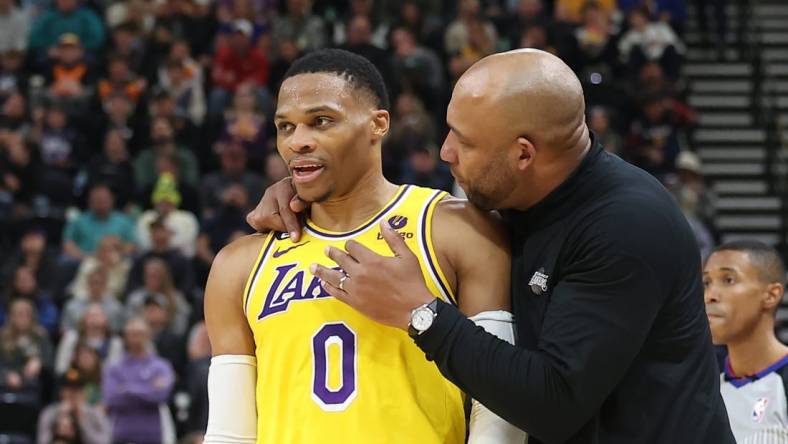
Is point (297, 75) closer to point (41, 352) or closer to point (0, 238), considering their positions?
point (41, 352)

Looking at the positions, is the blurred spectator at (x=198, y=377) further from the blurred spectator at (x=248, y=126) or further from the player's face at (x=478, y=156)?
the player's face at (x=478, y=156)

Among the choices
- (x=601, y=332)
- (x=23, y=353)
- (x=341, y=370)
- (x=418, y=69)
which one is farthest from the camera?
(x=418, y=69)

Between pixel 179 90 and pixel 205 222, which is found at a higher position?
pixel 179 90

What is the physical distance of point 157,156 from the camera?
12797mm

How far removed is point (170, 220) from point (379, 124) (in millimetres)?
8631

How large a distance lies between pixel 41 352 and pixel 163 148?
2.79 meters

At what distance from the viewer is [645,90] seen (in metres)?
14.0

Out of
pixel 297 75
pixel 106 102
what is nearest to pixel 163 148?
pixel 106 102

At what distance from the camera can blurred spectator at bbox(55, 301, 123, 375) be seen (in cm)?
1072

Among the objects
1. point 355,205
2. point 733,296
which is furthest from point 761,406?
point 355,205

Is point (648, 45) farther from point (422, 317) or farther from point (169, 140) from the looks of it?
point (422, 317)

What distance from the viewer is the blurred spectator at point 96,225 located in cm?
1212

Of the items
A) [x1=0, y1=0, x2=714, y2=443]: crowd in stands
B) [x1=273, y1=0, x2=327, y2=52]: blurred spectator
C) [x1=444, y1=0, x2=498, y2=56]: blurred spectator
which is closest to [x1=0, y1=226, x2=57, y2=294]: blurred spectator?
[x1=0, y1=0, x2=714, y2=443]: crowd in stands

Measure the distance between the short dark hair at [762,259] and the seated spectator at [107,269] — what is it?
744cm
